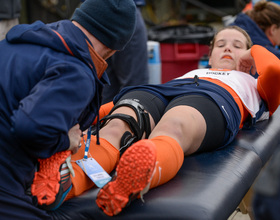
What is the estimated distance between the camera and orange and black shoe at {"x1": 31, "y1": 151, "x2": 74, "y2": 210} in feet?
3.63

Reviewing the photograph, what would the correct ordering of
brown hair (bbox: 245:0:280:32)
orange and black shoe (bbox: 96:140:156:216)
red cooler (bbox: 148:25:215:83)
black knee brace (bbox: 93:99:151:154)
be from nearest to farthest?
orange and black shoe (bbox: 96:140:156:216), black knee brace (bbox: 93:99:151:154), brown hair (bbox: 245:0:280:32), red cooler (bbox: 148:25:215:83)

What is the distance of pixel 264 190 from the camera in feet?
1.84

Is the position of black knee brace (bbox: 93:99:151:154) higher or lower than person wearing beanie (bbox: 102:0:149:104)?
higher

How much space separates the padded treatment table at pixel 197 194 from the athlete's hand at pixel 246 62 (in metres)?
0.66

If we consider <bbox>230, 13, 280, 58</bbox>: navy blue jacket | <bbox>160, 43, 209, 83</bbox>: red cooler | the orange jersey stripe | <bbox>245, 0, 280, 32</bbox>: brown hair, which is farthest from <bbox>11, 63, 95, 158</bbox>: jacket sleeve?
<bbox>160, 43, 209, 83</bbox>: red cooler

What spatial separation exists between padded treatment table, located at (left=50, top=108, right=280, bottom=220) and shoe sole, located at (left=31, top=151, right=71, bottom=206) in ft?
0.26

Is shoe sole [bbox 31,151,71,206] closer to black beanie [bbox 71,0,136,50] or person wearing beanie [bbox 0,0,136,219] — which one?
person wearing beanie [bbox 0,0,136,219]

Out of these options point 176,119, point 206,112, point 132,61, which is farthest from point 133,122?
point 132,61

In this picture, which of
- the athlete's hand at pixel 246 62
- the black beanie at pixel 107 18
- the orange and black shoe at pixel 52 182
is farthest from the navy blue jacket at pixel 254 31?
the orange and black shoe at pixel 52 182

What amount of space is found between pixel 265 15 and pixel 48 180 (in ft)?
7.90

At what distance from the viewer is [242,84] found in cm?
188

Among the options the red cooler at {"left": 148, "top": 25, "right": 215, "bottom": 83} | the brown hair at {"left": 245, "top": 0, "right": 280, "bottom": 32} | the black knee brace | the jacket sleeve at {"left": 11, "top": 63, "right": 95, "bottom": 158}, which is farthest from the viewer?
the red cooler at {"left": 148, "top": 25, "right": 215, "bottom": 83}

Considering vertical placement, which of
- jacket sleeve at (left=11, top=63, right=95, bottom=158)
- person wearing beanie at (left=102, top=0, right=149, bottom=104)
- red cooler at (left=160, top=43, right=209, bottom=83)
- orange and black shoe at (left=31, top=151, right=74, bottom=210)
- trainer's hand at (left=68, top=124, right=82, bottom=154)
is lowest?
A: red cooler at (left=160, top=43, right=209, bottom=83)

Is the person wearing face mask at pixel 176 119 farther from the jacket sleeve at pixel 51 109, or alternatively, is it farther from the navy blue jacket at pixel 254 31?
the navy blue jacket at pixel 254 31
